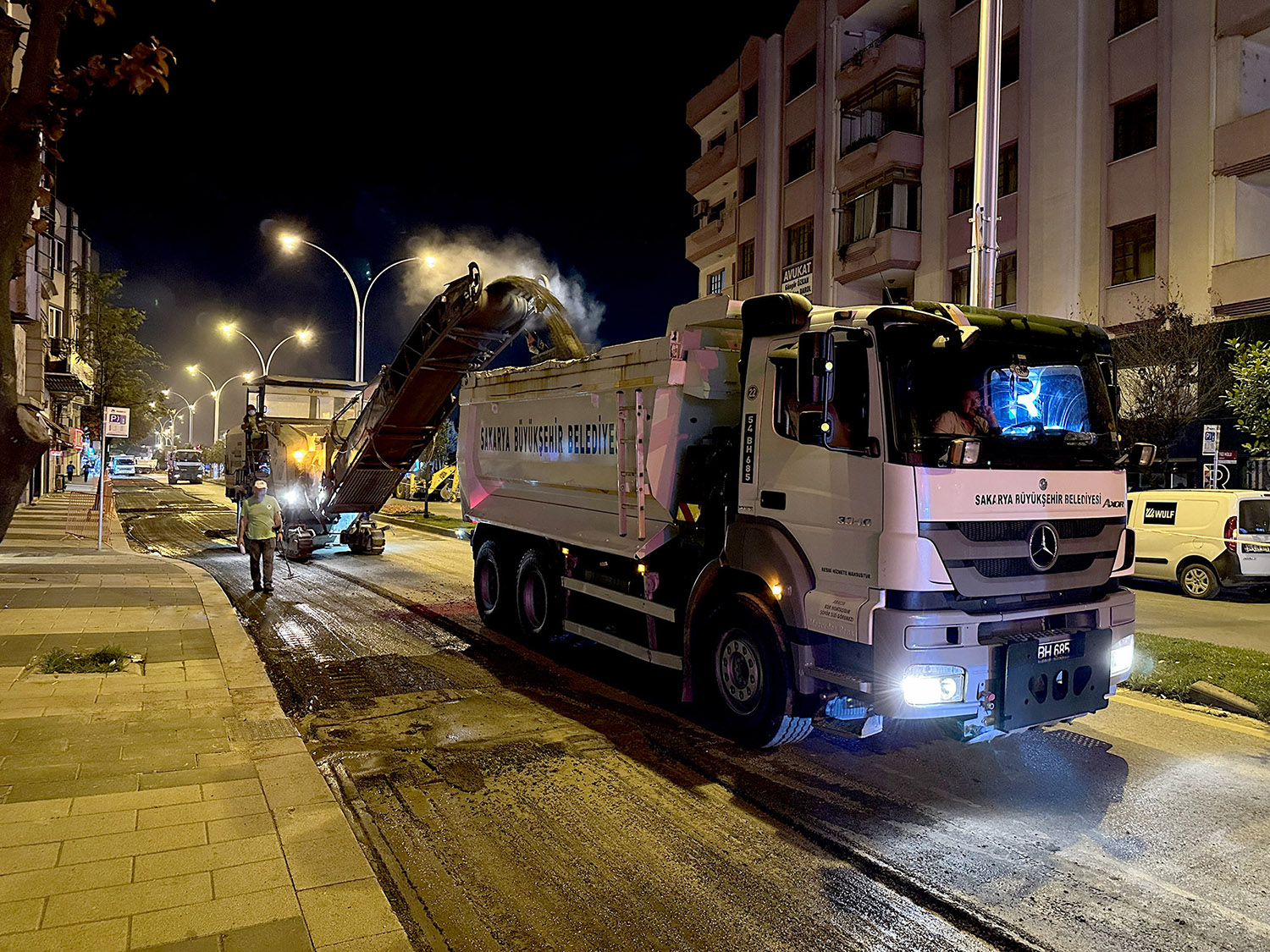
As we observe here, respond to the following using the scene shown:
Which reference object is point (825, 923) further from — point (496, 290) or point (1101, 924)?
point (496, 290)

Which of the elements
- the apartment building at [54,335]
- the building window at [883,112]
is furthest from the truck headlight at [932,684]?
the building window at [883,112]

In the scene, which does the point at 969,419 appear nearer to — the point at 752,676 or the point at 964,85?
the point at 752,676

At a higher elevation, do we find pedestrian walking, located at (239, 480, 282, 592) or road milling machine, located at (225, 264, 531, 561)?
road milling machine, located at (225, 264, 531, 561)

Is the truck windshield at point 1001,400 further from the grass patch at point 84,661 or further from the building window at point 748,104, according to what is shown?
the building window at point 748,104

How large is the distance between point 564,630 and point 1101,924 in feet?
18.2

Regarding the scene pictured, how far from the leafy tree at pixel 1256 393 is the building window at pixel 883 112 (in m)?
15.7

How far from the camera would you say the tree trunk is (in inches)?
146

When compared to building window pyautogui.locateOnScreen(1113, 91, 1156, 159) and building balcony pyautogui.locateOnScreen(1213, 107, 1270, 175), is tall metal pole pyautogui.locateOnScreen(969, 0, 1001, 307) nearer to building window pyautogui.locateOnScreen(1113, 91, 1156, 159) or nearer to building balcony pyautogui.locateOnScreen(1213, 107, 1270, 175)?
building balcony pyautogui.locateOnScreen(1213, 107, 1270, 175)

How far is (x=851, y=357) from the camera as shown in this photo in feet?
17.5

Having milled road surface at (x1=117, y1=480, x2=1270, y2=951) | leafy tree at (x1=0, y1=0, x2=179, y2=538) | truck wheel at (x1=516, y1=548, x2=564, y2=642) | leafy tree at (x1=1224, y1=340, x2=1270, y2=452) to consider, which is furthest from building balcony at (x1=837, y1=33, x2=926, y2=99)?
leafy tree at (x1=0, y1=0, x2=179, y2=538)

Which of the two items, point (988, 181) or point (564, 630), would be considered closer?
point (564, 630)

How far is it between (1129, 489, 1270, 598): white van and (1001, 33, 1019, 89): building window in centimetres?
1491

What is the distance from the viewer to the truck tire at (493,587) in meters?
9.95

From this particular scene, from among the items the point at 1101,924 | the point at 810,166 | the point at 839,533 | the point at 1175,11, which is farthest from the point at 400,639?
the point at 810,166
